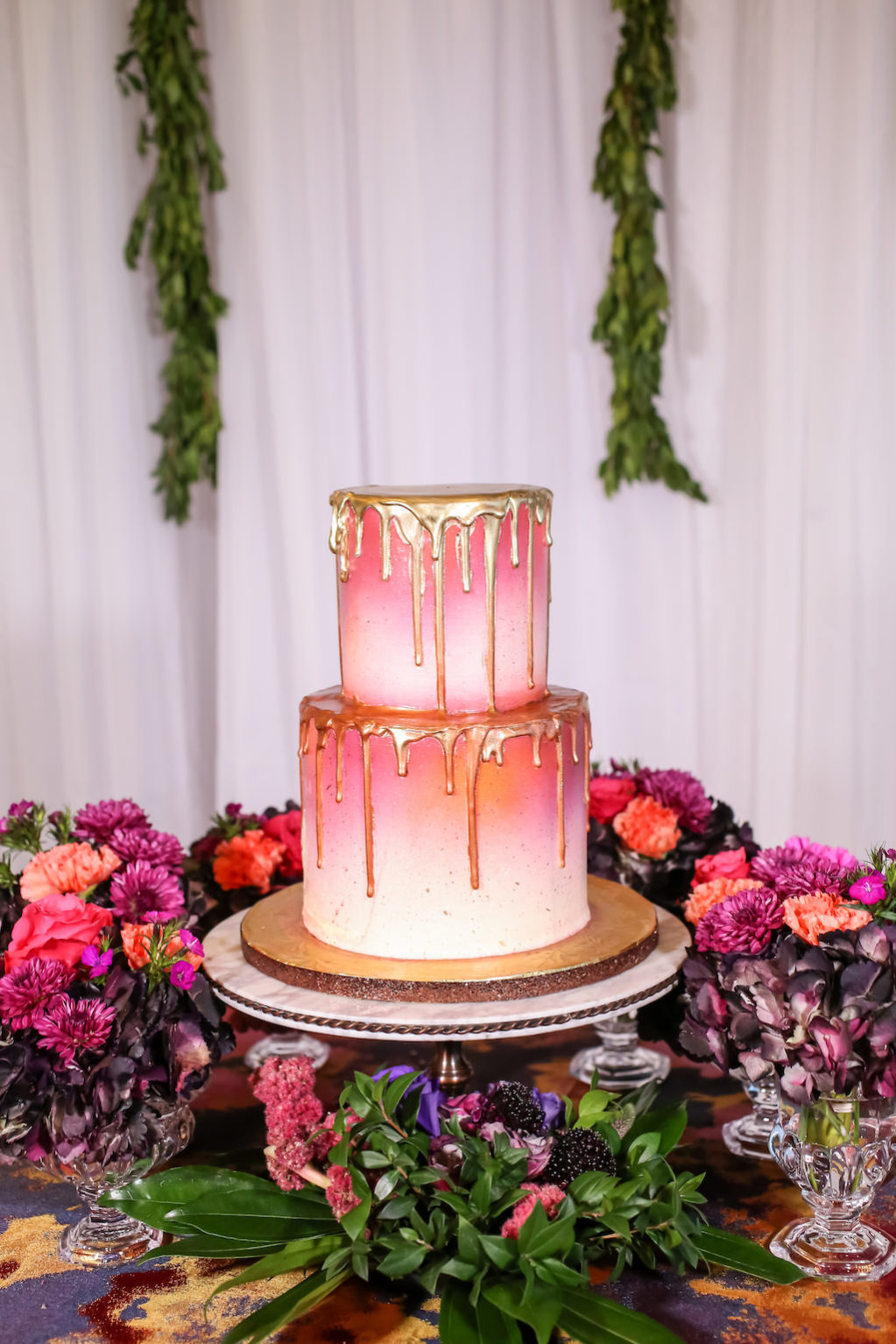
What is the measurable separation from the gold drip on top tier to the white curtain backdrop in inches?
54.6

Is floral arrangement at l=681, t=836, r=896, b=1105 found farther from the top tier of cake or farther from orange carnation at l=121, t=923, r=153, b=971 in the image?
orange carnation at l=121, t=923, r=153, b=971

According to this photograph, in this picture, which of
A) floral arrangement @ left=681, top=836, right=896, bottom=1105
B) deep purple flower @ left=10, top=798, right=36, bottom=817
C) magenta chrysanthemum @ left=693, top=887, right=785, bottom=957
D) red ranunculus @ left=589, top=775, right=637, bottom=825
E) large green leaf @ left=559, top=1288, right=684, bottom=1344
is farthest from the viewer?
red ranunculus @ left=589, top=775, right=637, bottom=825

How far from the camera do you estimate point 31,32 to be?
104 inches

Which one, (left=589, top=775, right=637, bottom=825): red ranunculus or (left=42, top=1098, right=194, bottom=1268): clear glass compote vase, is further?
(left=589, top=775, right=637, bottom=825): red ranunculus

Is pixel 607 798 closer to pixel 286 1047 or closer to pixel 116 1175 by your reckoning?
pixel 286 1047

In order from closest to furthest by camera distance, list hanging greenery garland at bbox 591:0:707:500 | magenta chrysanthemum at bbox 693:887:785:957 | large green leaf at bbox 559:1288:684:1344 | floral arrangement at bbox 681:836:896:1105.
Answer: large green leaf at bbox 559:1288:684:1344
floral arrangement at bbox 681:836:896:1105
magenta chrysanthemum at bbox 693:887:785:957
hanging greenery garland at bbox 591:0:707:500

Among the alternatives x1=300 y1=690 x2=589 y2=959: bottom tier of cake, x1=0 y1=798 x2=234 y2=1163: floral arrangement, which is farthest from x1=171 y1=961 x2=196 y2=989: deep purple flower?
x1=300 y1=690 x2=589 y2=959: bottom tier of cake

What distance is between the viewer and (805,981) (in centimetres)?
112

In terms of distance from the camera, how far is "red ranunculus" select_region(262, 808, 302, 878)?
169 cm

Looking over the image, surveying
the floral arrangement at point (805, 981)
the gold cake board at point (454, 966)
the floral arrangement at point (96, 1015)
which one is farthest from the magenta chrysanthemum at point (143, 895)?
the floral arrangement at point (805, 981)

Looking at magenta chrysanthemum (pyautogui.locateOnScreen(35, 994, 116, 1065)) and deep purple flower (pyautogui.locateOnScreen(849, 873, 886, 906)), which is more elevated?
deep purple flower (pyautogui.locateOnScreen(849, 873, 886, 906))

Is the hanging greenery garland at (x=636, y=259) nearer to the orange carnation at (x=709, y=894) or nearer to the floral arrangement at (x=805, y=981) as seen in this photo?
the orange carnation at (x=709, y=894)

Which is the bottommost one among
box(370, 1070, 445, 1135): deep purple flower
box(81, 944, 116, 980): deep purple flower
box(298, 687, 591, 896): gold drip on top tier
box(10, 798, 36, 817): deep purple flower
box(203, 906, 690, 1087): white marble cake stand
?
box(370, 1070, 445, 1135): deep purple flower

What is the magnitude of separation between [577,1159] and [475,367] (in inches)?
77.0
